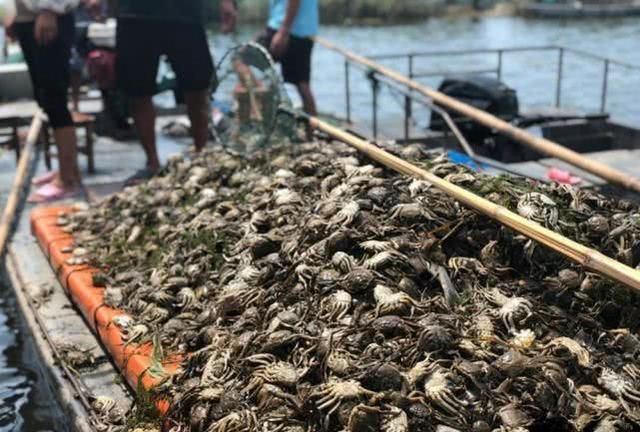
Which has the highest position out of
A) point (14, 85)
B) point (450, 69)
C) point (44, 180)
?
point (14, 85)

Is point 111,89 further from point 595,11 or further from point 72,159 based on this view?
point 595,11

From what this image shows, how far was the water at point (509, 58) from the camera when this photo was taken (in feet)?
60.4

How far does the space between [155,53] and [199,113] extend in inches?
23.5

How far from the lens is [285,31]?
7.60 meters

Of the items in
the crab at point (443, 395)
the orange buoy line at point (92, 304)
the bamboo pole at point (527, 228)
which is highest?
the bamboo pole at point (527, 228)

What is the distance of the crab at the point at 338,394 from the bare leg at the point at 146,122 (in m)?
4.50

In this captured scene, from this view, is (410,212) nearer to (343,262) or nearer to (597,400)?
(343,262)

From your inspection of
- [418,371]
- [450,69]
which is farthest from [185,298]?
[450,69]

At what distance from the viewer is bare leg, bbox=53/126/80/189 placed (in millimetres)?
6930

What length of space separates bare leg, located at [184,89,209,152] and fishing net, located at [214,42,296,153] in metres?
0.14

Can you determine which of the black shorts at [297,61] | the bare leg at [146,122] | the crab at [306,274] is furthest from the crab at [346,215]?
the black shorts at [297,61]

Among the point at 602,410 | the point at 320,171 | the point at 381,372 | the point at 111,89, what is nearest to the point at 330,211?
the point at 320,171

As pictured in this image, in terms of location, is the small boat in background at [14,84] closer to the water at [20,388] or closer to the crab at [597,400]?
the water at [20,388]

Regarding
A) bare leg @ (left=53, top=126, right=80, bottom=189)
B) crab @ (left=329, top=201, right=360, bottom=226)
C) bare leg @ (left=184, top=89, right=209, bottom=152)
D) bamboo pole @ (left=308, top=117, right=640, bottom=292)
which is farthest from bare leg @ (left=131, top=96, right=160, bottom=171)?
crab @ (left=329, top=201, right=360, bottom=226)
